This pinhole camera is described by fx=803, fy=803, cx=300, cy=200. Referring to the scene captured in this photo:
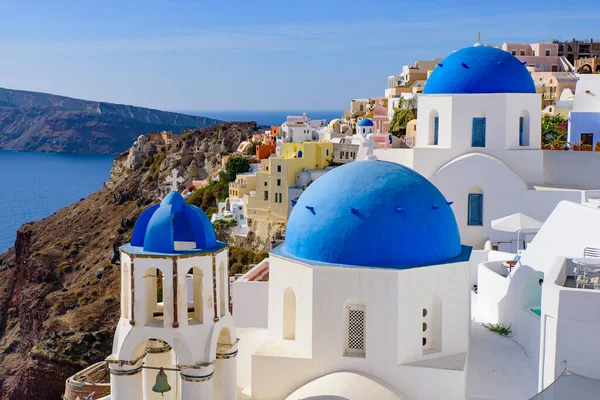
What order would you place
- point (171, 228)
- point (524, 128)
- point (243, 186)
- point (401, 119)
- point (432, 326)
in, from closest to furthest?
point (171, 228) → point (432, 326) → point (524, 128) → point (401, 119) → point (243, 186)

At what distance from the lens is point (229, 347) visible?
1159cm

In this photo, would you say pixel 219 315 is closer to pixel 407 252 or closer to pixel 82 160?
pixel 407 252

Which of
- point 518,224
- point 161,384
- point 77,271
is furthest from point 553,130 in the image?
point 77,271

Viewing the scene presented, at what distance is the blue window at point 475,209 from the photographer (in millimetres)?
19625

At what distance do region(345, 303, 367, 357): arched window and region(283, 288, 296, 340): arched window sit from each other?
1037 millimetres

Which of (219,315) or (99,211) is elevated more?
(219,315)

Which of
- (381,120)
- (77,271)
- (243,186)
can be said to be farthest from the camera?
(77,271)

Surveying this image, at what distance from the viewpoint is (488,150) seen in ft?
64.7

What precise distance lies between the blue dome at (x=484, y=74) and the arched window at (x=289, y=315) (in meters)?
9.27

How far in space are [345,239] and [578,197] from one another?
9438 millimetres

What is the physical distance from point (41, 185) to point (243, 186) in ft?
330

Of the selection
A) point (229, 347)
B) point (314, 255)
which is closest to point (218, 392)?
point (229, 347)

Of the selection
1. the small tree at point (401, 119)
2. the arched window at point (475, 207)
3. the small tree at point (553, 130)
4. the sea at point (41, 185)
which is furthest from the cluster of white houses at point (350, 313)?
the sea at point (41, 185)

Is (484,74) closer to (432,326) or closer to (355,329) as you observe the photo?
(432,326)
